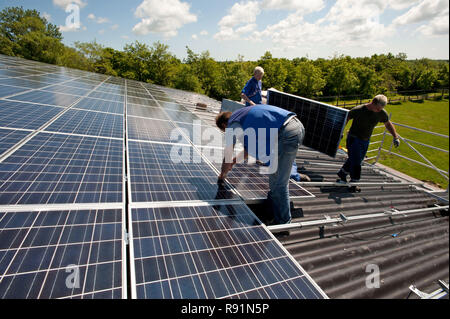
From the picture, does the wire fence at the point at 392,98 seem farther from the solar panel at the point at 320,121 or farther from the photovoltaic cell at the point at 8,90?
the photovoltaic cell at the point at 8,90

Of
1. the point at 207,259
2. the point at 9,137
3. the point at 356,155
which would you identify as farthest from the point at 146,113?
the point at 356,155

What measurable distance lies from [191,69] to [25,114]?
4403cm

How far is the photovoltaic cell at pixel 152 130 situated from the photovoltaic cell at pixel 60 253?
336 cm

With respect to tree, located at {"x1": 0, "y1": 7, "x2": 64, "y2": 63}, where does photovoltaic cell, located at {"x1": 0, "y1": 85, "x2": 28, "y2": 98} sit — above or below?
below

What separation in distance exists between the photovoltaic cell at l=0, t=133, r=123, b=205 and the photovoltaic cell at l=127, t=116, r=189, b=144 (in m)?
1.28

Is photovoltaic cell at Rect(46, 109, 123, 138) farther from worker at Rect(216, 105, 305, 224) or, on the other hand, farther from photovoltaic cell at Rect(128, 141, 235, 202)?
worker at Rect(216, 105, 305, 224)

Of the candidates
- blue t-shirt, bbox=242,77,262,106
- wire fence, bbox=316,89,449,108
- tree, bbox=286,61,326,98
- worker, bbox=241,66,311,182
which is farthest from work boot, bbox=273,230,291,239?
wire fence, bbox=316,89,449,108

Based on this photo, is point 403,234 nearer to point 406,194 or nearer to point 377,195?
point 377,195

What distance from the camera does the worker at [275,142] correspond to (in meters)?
3.48

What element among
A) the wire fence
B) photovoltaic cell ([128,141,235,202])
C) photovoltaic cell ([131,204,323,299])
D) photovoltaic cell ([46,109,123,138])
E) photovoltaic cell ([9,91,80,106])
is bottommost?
photovoltaic cell ([131,204,323,299])

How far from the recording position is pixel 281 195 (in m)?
3.61

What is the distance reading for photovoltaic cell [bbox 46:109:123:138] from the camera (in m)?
5.29
